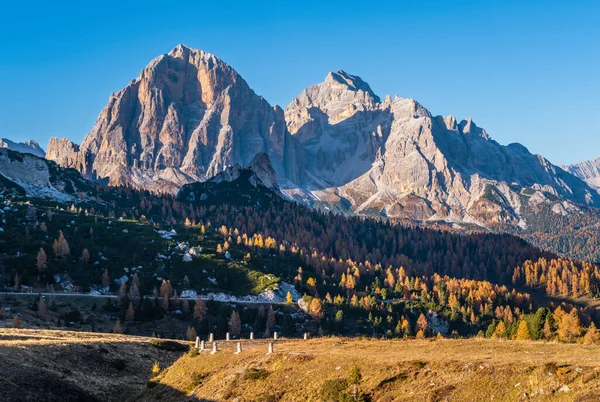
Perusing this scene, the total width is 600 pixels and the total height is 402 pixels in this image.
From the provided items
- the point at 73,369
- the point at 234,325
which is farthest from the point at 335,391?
the point at 234,325

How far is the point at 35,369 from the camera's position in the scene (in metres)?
56.7

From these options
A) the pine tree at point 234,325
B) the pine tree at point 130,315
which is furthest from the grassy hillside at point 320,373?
the pine tree at point 234,325

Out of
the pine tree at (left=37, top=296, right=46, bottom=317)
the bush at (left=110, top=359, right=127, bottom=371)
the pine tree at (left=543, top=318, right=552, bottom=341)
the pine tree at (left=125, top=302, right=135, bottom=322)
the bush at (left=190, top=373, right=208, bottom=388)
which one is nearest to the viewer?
the bush at (left=190, top=373, right=208, bottom=388)

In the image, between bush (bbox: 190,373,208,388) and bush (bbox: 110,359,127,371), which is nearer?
bush (bbox: 190,373,208,388)

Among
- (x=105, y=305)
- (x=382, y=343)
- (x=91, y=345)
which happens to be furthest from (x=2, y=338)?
(x=105, y=305)

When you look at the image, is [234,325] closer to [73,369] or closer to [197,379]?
[73,369]

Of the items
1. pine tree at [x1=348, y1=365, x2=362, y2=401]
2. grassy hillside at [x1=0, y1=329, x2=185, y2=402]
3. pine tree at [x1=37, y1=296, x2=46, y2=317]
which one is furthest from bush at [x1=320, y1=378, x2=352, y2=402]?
pine tree at [x1=37, y1=296, x2=46, y2=317]

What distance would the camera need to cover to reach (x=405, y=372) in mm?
43250

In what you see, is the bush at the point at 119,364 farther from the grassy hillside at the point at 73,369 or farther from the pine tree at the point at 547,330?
the pine tree at the point at 547,330

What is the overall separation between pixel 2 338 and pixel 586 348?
2724 inches

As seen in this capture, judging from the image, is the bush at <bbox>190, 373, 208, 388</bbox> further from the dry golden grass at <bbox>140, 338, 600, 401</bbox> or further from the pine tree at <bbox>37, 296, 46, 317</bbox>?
the pine tree at <bbox>37, 296, 46, 317</bbox>

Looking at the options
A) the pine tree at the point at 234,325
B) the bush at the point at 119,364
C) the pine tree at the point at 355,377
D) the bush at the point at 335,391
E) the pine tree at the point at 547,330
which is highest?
the pine tree at the point at 355,377

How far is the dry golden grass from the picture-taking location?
36.4 metres

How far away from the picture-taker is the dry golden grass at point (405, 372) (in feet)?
119
